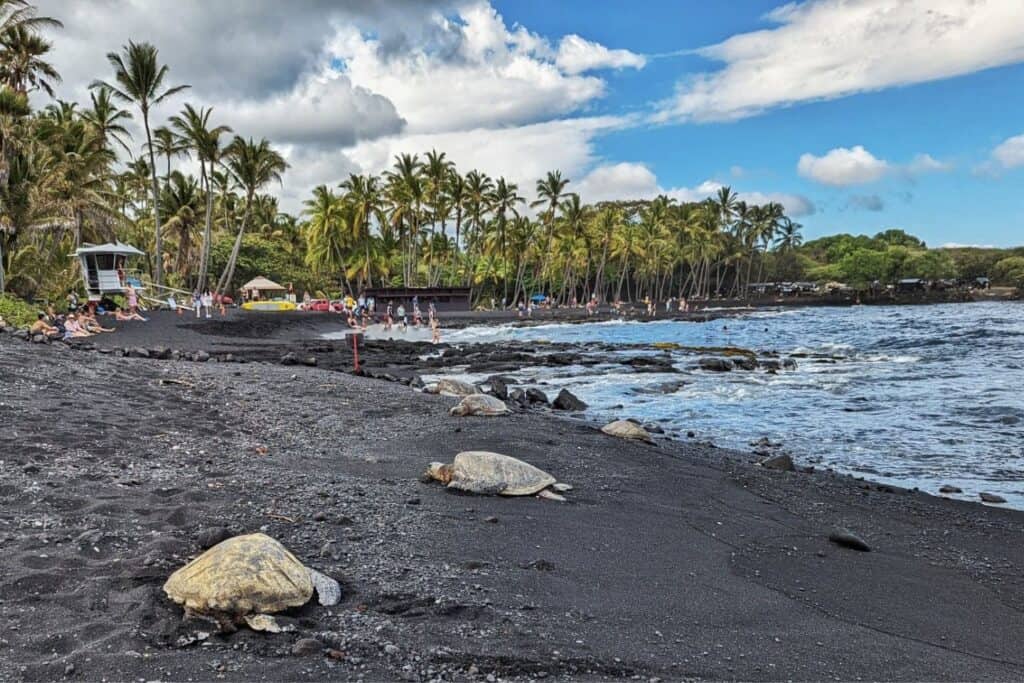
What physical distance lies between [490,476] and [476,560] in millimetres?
1748

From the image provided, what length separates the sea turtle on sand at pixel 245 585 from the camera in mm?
3549

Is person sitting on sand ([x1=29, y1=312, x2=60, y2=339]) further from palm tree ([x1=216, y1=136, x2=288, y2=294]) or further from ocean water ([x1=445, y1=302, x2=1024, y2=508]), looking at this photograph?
palm tree ([x1=216, y1=136, x2=288, y2=294])

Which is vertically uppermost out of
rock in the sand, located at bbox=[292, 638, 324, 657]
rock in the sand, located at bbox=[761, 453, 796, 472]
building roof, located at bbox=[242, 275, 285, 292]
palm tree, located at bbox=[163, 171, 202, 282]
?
palm tree, located at bbox=[163, 171, 202, 282]

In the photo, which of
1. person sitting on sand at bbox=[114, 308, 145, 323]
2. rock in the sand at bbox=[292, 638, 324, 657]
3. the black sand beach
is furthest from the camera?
person sitting on sand at bbox=[114, 308, 145, 323]

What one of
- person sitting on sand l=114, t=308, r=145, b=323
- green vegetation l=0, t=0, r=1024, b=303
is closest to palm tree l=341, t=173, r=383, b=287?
green vegetation l=0, t=0, r=1024, b=303

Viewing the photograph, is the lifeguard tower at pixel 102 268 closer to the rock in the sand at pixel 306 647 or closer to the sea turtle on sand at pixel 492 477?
the sea turtle on sand at pixel 492 477

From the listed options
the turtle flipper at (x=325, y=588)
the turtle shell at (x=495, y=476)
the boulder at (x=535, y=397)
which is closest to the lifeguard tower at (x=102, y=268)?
the boulder at (x=535, y=397)

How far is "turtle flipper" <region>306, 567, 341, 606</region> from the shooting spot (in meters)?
3.84

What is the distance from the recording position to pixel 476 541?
16.7ft

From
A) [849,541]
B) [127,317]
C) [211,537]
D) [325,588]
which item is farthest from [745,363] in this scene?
[127,317]

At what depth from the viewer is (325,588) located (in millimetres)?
3900

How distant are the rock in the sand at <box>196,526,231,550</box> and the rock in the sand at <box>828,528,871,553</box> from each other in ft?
16.7

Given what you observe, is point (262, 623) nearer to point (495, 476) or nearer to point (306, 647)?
point (306, 647)

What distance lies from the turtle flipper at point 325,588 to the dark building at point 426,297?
175 feet
